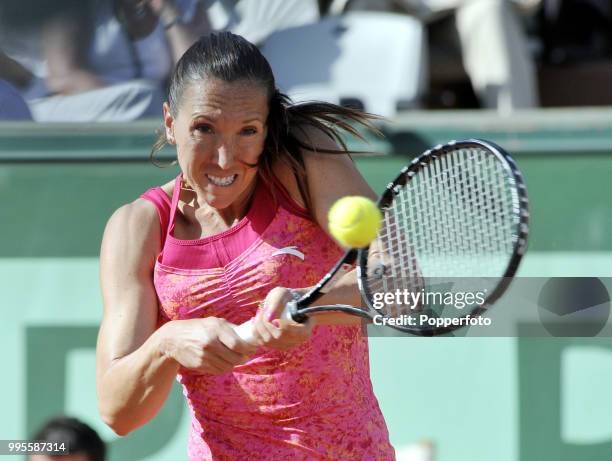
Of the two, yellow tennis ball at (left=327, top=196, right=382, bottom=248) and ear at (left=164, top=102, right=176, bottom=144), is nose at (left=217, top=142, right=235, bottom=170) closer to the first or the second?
ear at (left=164, top=102, right=176, bottom=144)

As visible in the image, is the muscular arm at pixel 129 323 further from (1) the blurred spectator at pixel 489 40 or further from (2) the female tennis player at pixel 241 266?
(1) the blurred spectator at pixel 489 40

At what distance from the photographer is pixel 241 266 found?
6.34ft

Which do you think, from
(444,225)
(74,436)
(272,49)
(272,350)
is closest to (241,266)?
(272,350)

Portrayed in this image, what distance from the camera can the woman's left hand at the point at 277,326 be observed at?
167 centimetres

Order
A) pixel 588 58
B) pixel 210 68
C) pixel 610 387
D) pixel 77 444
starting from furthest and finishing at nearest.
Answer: pixel 588 58 → pixel 610 387 → pixel 77 444 → pixel 210 68

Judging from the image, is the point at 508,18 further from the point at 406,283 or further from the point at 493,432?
the point at 406,283

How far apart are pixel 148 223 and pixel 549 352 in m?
1.48

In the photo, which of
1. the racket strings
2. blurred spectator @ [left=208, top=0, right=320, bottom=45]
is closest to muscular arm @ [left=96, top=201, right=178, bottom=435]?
the racket strings

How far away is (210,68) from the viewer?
6.13 ft

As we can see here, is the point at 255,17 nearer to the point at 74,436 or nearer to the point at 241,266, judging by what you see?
the point at 74,436

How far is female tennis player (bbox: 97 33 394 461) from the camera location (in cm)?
187

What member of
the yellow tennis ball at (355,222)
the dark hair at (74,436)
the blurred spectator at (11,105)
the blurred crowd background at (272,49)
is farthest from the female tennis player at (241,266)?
the blurred spectator at (11,105)

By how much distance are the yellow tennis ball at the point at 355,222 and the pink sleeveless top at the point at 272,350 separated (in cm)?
31

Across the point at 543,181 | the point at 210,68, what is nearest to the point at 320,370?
the point at 210,68
